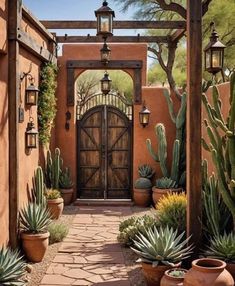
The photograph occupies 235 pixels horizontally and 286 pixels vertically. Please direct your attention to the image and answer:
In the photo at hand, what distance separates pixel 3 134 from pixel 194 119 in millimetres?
2696

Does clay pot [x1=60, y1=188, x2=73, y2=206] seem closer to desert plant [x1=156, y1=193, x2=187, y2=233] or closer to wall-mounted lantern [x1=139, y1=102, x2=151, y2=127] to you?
wall-mounted lantern [x1=139, y1=102, x2=151, y2=127]

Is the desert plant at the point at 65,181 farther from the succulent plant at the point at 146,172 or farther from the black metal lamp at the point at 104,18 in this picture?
the black metal lamp at the point at 104,18

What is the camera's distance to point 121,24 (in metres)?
9.78

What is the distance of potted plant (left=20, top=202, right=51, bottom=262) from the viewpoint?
641cm

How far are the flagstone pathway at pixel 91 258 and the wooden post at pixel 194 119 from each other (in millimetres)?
1144

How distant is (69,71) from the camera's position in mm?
11406

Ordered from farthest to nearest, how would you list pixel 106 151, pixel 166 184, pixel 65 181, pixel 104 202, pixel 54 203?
pixel 106 151 → pixel 104 202 → pixel 65 181 → pixel 166 184 → pixel 54 203

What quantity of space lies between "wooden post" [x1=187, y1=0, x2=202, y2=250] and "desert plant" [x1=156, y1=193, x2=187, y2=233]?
74 cm

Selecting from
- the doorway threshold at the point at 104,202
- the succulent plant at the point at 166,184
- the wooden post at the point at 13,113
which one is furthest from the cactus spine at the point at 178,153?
the wooden post at the point at 13,113

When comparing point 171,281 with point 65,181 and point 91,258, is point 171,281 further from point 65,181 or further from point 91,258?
point 65,181

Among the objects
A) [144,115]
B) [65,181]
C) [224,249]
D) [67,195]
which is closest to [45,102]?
[65,181]

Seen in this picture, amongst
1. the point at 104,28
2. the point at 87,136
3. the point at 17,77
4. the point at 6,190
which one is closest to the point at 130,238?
the point at 6,190

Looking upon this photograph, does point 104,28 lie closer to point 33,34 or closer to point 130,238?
point 33,34

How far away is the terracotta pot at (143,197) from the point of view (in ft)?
35.4
